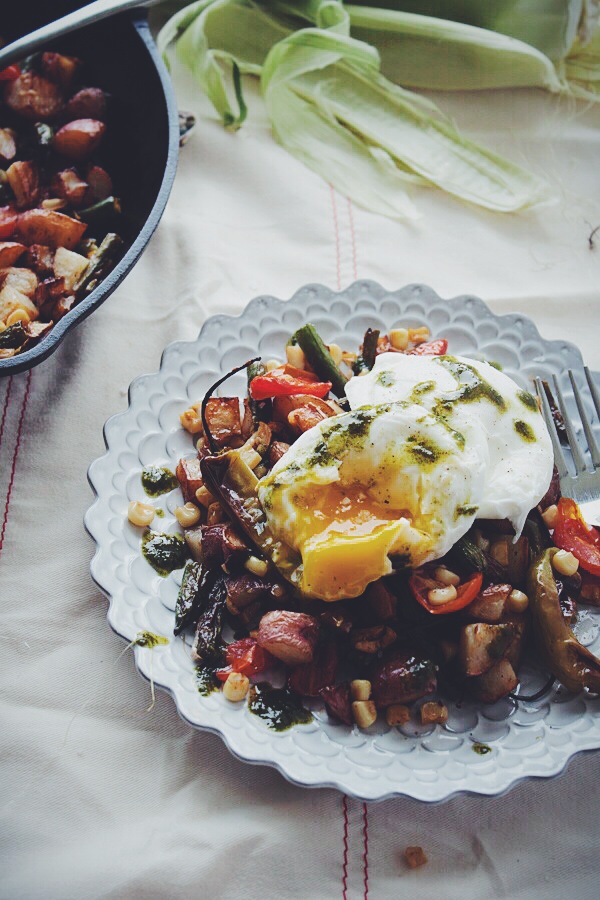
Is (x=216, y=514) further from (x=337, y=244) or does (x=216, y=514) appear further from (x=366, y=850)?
(x=337, y=244)

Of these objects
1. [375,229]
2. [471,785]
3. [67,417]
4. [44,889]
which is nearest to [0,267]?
[67,417]

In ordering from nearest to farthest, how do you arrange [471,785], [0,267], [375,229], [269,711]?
[471,785]
[269,711]
[0,267]
[375,229]

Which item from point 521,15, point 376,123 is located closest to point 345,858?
point 376,123

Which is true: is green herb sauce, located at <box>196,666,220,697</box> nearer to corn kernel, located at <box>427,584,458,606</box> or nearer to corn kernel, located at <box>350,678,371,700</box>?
corn kernel, located at <box>350,678,371,700</box>

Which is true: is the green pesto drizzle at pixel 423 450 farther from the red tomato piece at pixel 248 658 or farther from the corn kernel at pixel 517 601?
the red tomato piece at pixel 248 658

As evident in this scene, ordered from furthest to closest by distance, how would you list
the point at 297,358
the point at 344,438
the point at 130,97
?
the point at 130,97, the point at 297,358, the point at 344,438

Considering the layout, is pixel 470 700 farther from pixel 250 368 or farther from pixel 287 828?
pixel 250 368

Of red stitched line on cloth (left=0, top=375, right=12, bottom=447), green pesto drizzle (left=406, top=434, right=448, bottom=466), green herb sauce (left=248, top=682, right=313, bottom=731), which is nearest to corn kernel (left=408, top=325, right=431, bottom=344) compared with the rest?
green pesto drizzle (left=406, top=434, right=448, bottom=466)
